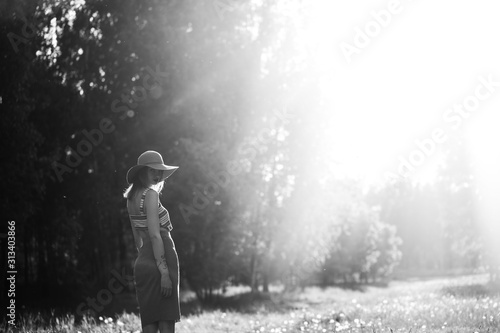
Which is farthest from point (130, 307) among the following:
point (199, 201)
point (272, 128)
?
point (272, 128)

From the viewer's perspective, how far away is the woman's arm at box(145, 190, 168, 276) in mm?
6016

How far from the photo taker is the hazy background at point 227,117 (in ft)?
75.5

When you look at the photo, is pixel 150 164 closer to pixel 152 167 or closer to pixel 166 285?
pixel 152 167

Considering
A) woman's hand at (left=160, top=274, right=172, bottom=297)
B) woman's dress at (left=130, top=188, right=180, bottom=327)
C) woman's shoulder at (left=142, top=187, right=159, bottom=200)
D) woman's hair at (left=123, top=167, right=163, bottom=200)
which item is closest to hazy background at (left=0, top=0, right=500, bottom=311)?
woman's hair at (left=123, top=167, right=163, bottom=200)

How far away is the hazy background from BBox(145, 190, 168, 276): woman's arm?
46.0ft

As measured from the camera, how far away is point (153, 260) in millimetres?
6121

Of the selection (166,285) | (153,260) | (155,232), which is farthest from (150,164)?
(166,285)

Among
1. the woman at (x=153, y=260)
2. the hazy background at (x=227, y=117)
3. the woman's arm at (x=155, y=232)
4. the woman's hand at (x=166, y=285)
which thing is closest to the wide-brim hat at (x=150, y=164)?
the woman at (x=153, y=260)

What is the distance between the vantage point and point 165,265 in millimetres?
6074

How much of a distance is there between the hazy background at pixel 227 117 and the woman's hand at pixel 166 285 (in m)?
14.3

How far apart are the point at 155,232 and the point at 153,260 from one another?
329 millimetres

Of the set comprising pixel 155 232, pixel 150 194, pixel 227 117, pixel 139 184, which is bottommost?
pixel 155 232

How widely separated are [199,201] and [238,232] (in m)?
2.52

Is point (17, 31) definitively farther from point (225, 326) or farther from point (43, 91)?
point (225, 326)
